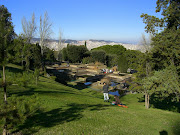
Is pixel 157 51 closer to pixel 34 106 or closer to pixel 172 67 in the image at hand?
pixel 172 67

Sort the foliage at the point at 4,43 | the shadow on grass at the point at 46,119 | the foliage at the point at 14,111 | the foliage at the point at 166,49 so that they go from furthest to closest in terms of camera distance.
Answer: the foliage at the point at 166,49, the shadow on grass at the point at 46,119, the foliage at the point at 4,43, the foliage at the point at 14,111

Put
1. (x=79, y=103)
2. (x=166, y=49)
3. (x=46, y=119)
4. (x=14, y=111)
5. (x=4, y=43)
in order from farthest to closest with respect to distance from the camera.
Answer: (x=166, y=49) → (x=79, y=103) → (x=46, y=119) → (x=4, y=43) → (x=14, y=111)

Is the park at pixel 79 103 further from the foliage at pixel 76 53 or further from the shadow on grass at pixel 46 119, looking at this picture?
the foliage at pixel 76 53

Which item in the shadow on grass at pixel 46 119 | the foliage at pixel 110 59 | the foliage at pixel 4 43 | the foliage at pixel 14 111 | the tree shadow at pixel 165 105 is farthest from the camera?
the foliage at pixel 110 59

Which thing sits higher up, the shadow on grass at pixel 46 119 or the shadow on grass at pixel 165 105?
the shadow on grass at pixel 46 119

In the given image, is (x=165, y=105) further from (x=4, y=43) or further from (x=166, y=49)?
(x=4, y=43)

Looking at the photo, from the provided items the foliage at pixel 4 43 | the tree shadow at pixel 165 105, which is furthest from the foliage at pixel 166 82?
the foliage at pixel 4 43

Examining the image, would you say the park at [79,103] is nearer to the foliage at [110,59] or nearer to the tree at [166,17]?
the tree at [166,17]

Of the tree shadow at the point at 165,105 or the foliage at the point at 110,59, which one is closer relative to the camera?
the tree shadow at the point at 165,105

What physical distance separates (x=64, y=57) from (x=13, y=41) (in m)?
70.4

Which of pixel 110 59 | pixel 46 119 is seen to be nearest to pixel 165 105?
pixel 46 119

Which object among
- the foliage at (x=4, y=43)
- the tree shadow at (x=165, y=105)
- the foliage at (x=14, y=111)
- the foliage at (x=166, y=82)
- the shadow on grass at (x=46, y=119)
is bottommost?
the tree shadow at (x=165, y=105)

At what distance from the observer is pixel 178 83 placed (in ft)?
41.0

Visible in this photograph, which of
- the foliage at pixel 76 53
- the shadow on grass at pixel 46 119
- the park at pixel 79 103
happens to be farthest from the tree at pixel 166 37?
the foliage at pixel 76 53
